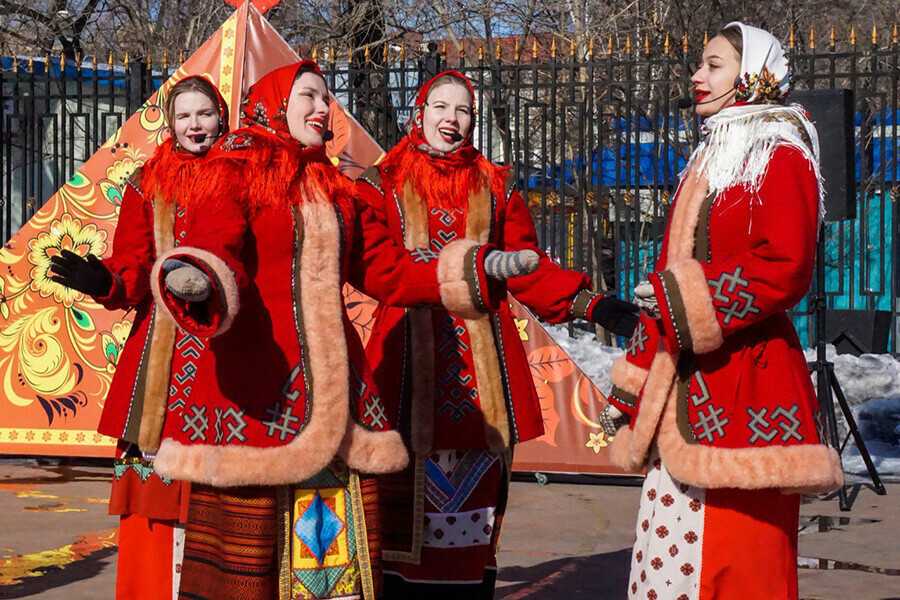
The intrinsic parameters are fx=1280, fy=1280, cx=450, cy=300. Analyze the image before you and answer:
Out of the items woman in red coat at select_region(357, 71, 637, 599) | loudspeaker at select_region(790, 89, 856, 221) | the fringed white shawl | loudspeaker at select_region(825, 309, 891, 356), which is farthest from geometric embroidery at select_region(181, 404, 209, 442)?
loudspeaker at select_region(825, 309, 891, 356)

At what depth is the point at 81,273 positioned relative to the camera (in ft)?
12.0

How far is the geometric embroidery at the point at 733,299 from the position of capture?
309 cm

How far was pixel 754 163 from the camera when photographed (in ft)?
10.5

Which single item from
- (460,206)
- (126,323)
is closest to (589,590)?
(460,206)

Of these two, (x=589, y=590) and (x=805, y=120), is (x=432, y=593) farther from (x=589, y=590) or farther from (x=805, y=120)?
(x=805, y=120)

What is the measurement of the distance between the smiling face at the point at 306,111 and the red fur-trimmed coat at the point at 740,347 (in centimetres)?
98

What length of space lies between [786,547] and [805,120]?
3.60 ft

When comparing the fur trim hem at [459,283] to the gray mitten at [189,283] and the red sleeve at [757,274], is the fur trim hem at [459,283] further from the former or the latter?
the gray mitten at [189,283]

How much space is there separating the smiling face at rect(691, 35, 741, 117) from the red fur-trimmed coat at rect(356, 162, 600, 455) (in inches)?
31.1

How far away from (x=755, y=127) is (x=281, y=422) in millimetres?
1412

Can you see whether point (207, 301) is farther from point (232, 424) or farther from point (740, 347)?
point (740, 347)

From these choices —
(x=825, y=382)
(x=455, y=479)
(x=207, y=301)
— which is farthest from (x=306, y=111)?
(x=825, y=382)

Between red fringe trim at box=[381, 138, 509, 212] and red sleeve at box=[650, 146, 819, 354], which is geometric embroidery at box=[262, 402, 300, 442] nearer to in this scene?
red sleeve at box=[650, 146, 819, 354]

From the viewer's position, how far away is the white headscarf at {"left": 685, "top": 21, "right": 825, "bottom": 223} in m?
3.22
